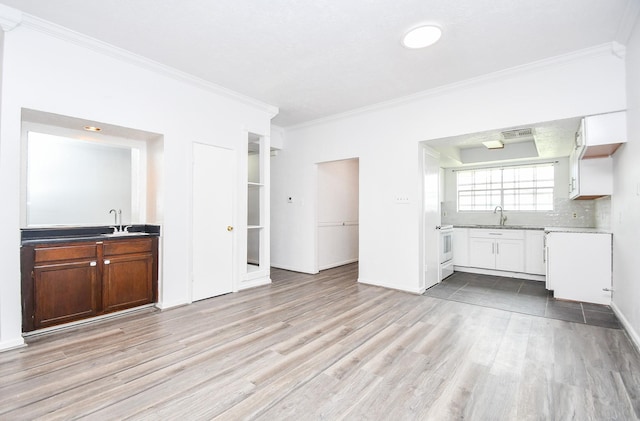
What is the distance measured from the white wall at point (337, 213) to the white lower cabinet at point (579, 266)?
338 cm

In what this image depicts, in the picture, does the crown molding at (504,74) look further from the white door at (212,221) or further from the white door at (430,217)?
the white door at (212,221)

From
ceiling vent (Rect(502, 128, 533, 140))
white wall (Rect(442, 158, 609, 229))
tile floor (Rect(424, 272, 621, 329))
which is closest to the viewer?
tile floor (Rect(424, 272, 621, 329))

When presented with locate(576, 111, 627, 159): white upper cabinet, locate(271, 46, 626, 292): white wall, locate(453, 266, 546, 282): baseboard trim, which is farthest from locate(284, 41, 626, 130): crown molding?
locate(453, 266, 546, 282): baseboard trim

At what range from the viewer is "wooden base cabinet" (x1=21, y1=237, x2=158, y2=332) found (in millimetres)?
2703

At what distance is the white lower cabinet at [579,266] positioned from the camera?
3541 millimetres

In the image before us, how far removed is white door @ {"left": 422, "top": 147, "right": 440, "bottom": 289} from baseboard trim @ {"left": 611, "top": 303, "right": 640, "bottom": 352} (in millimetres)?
1995

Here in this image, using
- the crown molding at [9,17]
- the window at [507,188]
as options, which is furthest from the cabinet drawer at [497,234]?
the crown molding at [9,17]

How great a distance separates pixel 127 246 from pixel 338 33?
10.2ft

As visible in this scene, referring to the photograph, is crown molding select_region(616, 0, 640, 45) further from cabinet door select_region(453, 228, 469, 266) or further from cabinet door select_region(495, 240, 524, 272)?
cabinet door select_region(453, 228, 469, 266)

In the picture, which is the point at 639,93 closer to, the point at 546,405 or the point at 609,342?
the point at 609,342

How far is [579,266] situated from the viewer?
3688mm

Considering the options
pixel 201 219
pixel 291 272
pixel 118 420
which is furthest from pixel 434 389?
pixel 291 272

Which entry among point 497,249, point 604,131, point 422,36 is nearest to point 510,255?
point 497,249

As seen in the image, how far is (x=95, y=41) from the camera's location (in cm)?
292
